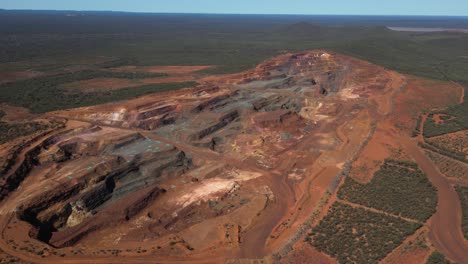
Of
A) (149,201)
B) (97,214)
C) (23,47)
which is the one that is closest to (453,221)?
(149,201)

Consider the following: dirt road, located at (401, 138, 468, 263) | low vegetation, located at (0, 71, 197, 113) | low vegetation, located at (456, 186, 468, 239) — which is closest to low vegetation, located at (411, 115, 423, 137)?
dirt road, located at (401, 138, 468, 263)

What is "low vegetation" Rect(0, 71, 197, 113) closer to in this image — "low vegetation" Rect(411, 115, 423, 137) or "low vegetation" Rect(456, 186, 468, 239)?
"low vegetation" Rect(411, 115, 423, 137)

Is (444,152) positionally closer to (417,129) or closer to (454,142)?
(454,142)

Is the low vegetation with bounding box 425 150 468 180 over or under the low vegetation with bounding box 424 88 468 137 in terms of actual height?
under

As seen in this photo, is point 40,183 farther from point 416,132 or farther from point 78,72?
point 78,72

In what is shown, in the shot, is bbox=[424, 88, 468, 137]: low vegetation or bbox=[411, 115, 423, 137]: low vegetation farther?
bbox=[424, 88, 468, 137]: low vegetation
